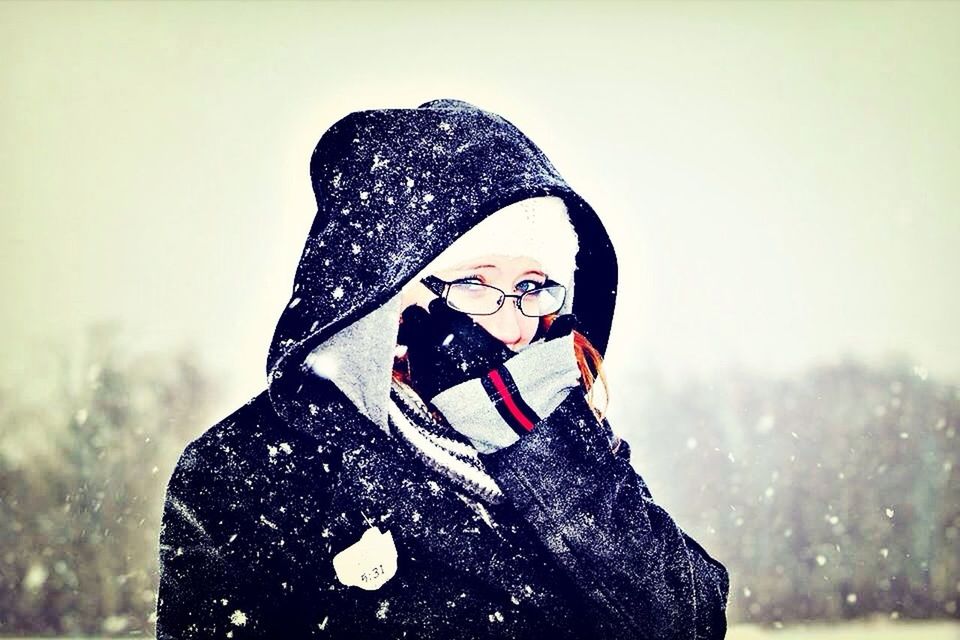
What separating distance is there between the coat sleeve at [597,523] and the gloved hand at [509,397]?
0.02m

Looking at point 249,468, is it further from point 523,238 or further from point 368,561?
point 523,238

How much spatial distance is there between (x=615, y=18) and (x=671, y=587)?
121 cm

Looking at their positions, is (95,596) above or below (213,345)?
below

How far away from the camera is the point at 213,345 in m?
1.45

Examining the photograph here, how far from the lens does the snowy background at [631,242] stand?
1.43m

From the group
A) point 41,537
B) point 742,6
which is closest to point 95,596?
point 41,537

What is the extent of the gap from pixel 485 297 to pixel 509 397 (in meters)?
0.17

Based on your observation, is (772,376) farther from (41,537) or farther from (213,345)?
(41,537)

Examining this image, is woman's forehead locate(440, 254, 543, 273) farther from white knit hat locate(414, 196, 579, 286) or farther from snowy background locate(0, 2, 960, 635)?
snowy background locate(0, 2, 960, 635)

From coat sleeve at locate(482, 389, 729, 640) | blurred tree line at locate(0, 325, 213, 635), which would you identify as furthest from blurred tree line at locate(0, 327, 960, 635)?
coat sleeve at locate(482, 389, 729, 640)

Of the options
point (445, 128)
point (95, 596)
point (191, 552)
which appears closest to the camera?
point (191, 552)

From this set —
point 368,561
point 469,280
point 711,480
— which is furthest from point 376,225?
point 711,480

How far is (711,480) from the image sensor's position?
150 centimetres

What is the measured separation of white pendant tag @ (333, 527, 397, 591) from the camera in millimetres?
1006
